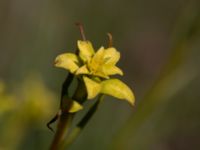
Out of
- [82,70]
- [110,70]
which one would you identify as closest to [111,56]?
[110,70]

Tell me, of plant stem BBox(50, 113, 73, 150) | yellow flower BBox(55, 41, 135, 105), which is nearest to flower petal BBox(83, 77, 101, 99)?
yellow flower BBox(55, 41, 135, 105)

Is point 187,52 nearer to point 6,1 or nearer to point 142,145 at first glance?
point 142,145

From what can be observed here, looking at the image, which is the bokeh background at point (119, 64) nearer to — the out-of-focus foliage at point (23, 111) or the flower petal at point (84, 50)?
the out-of-focus foliage at point (23, 111)

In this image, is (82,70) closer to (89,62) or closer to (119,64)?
(89,62)

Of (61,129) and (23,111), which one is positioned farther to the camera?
(23,111)

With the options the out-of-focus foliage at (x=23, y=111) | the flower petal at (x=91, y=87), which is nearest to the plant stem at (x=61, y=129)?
the flower petal at (x=91, y=87)

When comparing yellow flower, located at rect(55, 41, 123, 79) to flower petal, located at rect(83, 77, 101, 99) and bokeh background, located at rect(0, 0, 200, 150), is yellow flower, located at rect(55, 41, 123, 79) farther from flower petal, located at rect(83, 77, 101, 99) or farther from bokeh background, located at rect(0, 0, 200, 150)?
bokeh background, located at rect(0, 0, 200, 150)
